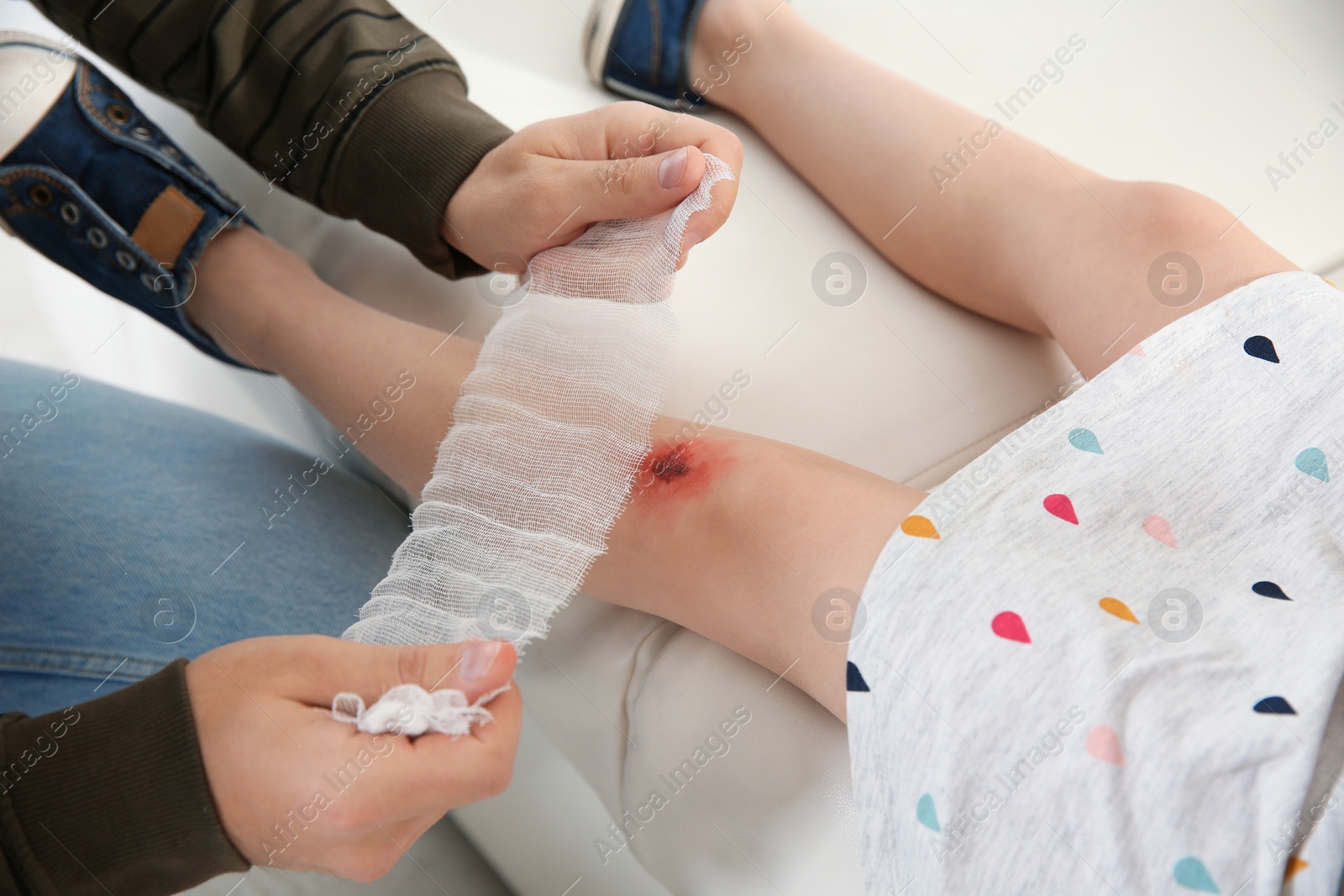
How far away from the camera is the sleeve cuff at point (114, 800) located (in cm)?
39

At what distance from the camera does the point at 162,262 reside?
72 cm

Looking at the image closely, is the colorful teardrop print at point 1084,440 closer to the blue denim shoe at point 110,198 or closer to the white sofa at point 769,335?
the white sofa at point 769,335

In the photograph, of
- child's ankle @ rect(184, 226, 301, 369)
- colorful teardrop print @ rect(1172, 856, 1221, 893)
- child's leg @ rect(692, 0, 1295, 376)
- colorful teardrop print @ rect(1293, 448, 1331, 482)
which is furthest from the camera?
child's ankle @ rect(184, 226, 301, 369)

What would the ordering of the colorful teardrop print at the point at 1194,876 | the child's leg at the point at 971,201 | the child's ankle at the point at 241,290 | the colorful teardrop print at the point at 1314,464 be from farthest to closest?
the child's ankle at the point at 241,290 → the child's leg at the point at 971,201 → the colorful teardrop print at the point at 1314,464 → the colorful teardrop print at the point at 1194,876

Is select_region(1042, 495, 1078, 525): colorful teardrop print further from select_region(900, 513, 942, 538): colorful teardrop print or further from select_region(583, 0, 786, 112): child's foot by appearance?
select_region(583, 0, 786, 112): child's foot

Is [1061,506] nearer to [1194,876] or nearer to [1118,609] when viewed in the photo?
[1118,609]

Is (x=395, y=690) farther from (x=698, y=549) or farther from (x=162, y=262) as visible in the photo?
(x=162, y=262)

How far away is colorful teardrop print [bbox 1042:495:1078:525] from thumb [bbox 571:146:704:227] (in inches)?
10.6

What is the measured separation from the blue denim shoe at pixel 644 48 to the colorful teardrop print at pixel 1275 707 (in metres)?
0.65

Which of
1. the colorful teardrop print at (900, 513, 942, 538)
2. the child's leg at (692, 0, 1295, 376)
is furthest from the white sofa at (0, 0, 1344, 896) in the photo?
the colorful teardrop print at (900, 513, 942, 538)

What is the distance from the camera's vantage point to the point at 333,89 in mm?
656

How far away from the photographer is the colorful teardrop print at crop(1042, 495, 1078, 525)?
0.43 meters

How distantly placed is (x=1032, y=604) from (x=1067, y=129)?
0.57 metres

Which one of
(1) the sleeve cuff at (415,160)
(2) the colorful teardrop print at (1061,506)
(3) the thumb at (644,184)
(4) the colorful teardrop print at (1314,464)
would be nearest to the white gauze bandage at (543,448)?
(3) the thumb at (644,184)
